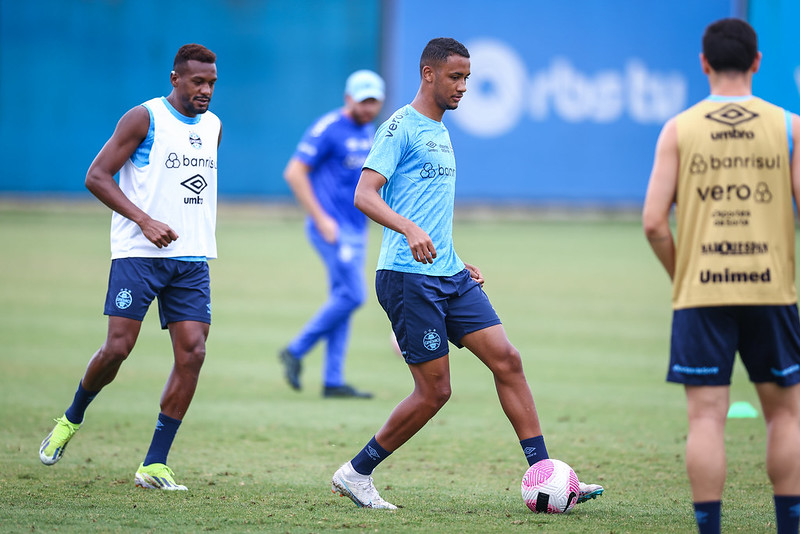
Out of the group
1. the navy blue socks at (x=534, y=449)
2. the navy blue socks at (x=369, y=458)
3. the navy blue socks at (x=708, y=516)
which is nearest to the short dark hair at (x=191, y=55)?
the navy blue socks at (x=369, y=458)

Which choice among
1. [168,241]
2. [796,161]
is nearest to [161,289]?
[168,241]

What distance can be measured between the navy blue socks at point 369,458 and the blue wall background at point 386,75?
75.6 feet

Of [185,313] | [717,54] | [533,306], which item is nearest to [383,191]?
[185,313]

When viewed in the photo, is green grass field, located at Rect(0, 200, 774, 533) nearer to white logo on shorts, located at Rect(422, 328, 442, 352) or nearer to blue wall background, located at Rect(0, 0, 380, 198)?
white logo on shorts, located at Rect(422, 328, 442, 352)

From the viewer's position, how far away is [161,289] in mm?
6387

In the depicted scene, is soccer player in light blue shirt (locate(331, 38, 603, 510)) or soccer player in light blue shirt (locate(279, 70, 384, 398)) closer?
soccer player in light blue shirt (locate(331, 38, 603, 510))

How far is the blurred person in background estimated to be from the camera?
452 centimetres

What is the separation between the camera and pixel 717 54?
4.58 m

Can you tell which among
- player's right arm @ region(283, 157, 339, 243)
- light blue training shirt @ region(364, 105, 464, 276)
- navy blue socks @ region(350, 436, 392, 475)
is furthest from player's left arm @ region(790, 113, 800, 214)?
player's right arm @ region(283, 157, 339, 243)

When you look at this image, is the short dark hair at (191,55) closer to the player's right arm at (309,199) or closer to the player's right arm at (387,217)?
the player's right arm at (387,217)

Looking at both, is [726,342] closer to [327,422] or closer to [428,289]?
[428,289]

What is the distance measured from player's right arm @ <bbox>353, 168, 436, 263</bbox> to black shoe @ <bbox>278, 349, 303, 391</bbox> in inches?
182

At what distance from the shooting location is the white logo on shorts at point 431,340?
18.6 ft

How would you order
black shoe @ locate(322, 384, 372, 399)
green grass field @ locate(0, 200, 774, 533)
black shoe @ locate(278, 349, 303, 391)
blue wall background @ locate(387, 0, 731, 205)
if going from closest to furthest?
green grass field @ locate(0, 200, 774, 533) → black shoe @ locate(322, 384, 372, 399) → black shoe @ locate(278, 349, 303, 391) → blue wall background @ locate(387, 0, 731, 205)
